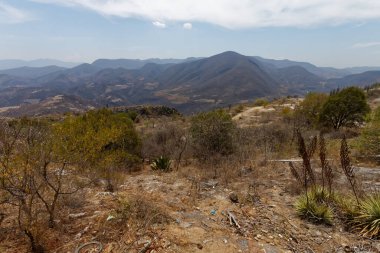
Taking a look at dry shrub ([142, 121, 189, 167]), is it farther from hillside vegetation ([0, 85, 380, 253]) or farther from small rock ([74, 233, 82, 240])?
small rock ([74, 233, 82, 240])

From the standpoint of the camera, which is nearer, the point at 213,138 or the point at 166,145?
the point at 213,138

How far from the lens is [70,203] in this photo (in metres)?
7.03

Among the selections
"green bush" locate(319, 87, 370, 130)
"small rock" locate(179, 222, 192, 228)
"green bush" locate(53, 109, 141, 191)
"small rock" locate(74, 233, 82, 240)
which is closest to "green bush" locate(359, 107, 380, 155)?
"green bush" locate(319, 87, 370, 130)

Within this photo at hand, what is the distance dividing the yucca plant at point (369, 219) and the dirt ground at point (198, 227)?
217 mm

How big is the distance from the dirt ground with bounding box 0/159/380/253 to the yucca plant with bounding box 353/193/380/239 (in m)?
0.22

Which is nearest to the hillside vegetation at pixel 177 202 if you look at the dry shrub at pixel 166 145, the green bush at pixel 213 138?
the green bush at pixel 213 138

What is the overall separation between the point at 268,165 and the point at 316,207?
171 inches

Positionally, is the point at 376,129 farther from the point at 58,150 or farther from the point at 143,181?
the point at 58,150

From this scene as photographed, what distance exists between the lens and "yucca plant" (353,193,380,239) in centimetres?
581

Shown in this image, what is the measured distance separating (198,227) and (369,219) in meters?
3.55

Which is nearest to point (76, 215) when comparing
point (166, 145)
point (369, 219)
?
point (369, 219)

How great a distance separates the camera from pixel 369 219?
6039 millimetres

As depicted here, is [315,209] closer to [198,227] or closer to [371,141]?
[198,227]

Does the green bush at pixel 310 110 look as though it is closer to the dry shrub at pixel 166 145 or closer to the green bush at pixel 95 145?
the dry shrub at pixel 166 145
